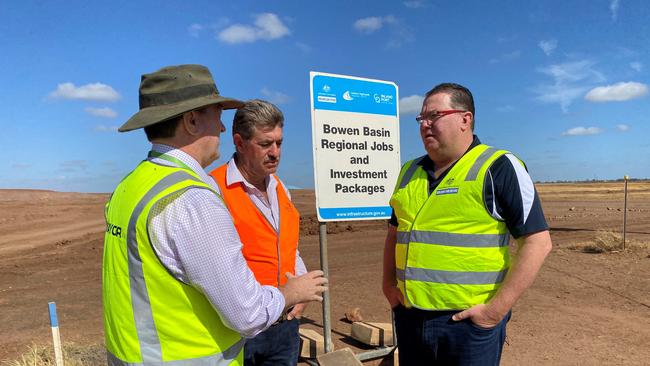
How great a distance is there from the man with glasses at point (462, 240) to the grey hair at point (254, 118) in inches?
33.5

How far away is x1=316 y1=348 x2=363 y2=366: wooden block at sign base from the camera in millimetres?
4148

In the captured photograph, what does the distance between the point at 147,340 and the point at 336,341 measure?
4.10 meters

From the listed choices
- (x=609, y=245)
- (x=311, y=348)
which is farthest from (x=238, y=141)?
(x=609, y=245)

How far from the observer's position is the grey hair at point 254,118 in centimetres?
260

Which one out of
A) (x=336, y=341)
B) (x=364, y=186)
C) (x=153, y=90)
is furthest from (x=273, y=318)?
(x=336, y=341)

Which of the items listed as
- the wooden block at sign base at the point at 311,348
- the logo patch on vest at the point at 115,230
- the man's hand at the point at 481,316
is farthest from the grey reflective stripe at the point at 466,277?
the wooden block at sign base at the point at 311,348

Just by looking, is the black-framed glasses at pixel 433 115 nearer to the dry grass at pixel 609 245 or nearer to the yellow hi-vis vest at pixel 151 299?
the yellow hi-vis vest at pixel 151 299

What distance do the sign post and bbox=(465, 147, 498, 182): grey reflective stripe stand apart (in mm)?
2082

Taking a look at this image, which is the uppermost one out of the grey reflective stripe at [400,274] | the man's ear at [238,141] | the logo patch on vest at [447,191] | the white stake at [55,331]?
the man's ear at [238,141]

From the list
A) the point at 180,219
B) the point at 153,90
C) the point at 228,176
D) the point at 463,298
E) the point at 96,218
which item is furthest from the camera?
the point at 96,218

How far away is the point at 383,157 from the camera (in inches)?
191

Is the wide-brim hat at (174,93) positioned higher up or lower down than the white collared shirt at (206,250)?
higher up

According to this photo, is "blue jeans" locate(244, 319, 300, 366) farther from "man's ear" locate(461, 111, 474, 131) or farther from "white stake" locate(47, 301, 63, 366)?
"white stake" locate(47, 301, 63, 366)

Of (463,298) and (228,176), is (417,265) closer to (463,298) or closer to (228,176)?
(463,298)
